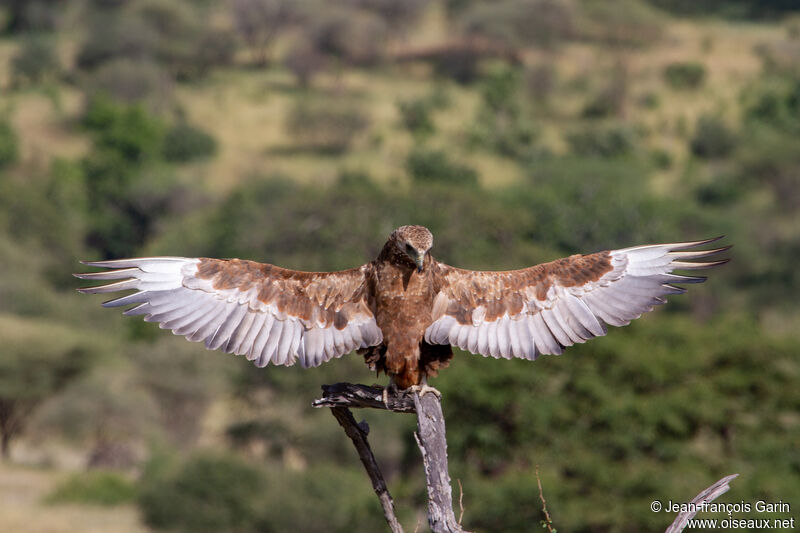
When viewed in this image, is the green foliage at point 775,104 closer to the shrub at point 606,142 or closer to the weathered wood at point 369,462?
the shrub at point 606,142

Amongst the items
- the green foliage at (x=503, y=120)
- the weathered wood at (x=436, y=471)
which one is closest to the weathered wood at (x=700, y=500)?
the weathered wood at (x=436, y=471)

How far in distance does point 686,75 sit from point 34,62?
4259cm

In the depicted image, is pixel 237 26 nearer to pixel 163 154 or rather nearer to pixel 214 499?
pixel 163 154

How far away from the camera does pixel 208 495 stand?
32781 mm

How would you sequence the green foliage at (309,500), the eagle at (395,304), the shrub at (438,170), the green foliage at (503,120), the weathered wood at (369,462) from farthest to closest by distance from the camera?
→ the green foliage at (503,120), the shrub at (438,170), the green foliage at (309,500), the eagle at (395,304), the weathered wood at (369,462)

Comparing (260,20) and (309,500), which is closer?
(309,500)

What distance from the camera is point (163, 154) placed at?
250ft

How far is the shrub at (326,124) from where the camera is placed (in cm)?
7300

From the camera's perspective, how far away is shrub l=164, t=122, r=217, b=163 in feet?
243

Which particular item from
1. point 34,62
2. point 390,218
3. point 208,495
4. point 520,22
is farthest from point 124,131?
point 208,495

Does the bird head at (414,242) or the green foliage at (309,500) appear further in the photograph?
the green foliage at (309,500)

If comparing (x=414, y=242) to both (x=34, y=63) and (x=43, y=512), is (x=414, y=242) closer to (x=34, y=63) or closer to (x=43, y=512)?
(x=43, y=512)

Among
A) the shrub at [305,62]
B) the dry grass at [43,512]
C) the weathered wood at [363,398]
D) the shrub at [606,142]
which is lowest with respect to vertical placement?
the weathered wood at [363,398]

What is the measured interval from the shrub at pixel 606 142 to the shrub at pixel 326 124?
43.1 ft
